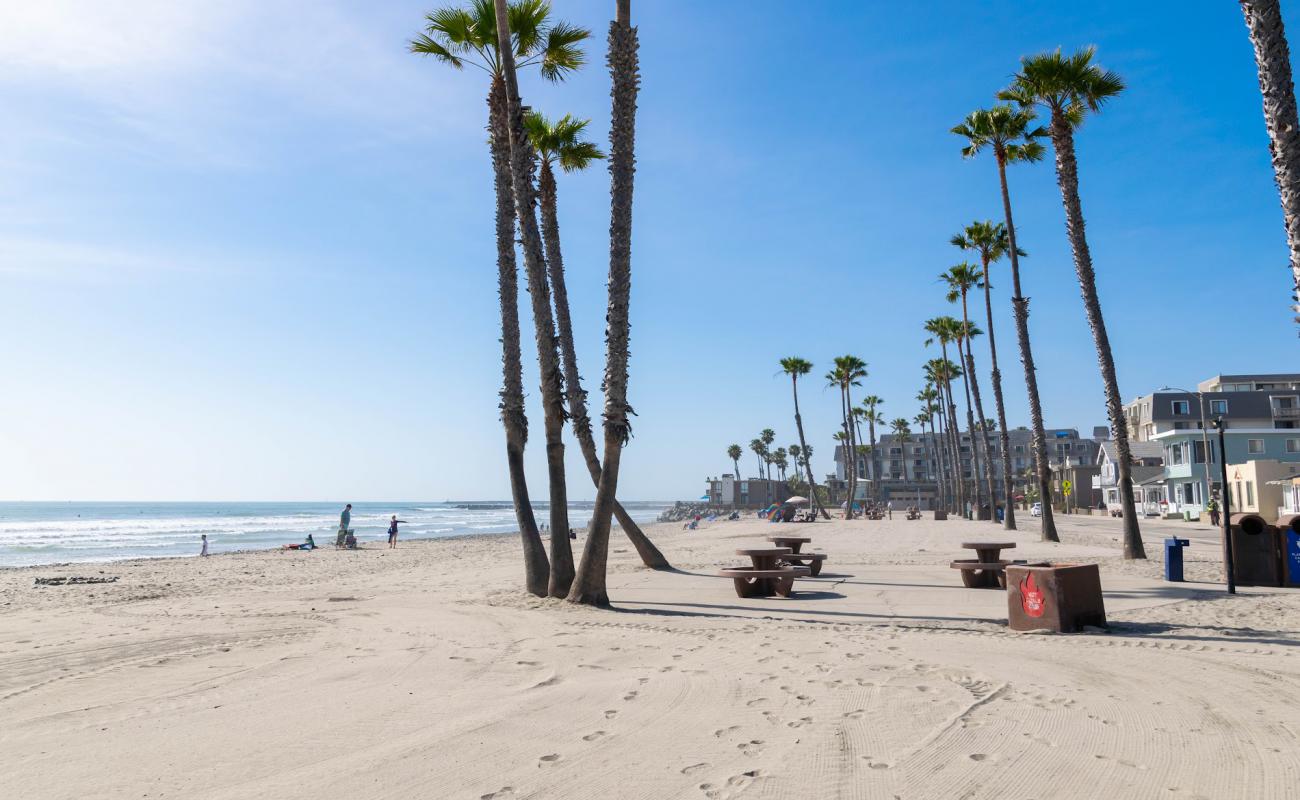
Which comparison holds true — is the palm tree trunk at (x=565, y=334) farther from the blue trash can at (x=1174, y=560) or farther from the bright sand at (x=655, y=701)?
the blue trash can at (x=1174, y=560)

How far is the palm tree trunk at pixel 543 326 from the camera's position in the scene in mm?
12992

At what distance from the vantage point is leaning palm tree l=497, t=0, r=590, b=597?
12992mm

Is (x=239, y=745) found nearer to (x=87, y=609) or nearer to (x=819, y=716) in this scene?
(x=819, y=716)

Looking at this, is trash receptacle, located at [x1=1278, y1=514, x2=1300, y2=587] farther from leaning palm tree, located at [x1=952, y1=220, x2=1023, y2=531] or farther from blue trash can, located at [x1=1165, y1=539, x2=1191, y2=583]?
leaning palm tree, located at [x1=952, y1=220, x2=1023, y2=531]

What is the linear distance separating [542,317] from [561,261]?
4.60m

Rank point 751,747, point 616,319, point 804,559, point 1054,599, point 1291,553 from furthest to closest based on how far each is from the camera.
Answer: point 804,559
point 1291,553
point 616,319
point 1054,599
point 751,747

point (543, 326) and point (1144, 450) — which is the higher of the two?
point (543, 326)

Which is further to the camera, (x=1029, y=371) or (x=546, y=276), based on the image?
(x=1029, y=371)

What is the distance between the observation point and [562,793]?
14.6 ft

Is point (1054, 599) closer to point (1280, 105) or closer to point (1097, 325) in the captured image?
point (1280, 105)

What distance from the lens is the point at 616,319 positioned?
12.4m

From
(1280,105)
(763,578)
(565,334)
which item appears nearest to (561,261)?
(565,334)

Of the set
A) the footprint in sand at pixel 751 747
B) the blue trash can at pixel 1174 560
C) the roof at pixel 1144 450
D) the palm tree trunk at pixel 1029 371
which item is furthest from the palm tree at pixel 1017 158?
the roof at pixel 1144 450

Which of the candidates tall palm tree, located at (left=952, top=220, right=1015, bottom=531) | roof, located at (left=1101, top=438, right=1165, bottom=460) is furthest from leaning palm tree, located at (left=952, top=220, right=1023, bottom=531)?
roof, located at (left=1101, top=438, right=1165, bottom=460)
